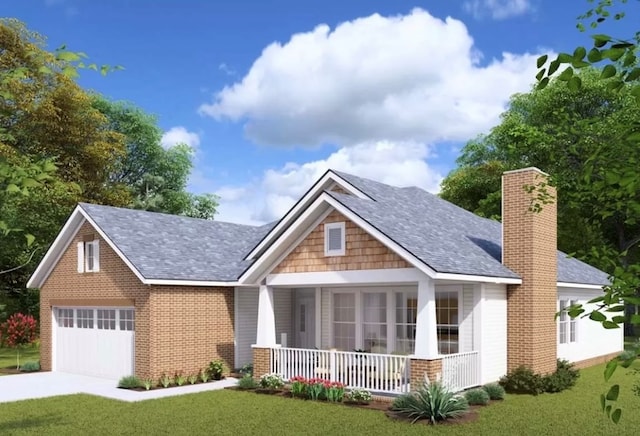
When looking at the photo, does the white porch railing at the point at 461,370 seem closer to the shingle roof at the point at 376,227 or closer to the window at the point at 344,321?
the shingle roof at the point at 376,227

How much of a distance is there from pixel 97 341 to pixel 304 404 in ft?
31.3

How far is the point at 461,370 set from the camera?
17.4 meters

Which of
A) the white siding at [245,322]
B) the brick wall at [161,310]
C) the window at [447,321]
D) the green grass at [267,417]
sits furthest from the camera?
the white siding at [245,322]

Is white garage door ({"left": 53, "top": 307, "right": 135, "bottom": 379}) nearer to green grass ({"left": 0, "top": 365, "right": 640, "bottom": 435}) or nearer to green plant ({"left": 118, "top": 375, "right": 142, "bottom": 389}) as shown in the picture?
green plant ({"left": 118, "top": 375, "right": 142, "bottom": 389})

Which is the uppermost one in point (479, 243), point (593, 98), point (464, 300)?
point (593, 98)

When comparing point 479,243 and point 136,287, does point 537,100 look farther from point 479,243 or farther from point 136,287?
point 136,287

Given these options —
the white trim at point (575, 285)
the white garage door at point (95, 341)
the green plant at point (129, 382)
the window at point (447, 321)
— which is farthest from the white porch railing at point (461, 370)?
the white garage door at point (95, 341)

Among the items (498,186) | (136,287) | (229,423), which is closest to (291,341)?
(136,287)

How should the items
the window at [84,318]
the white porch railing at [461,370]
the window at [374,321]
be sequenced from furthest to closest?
the window at [84,318], the window at [374,321], the white porch railing at [461,370]

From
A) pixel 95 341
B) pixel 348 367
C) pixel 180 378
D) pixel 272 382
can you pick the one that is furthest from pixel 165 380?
pixel 348 367

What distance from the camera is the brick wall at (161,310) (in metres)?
20.2

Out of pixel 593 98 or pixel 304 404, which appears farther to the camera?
pixel 593 98

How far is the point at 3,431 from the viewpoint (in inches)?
543

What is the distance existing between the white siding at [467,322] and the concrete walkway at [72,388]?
7233mm
